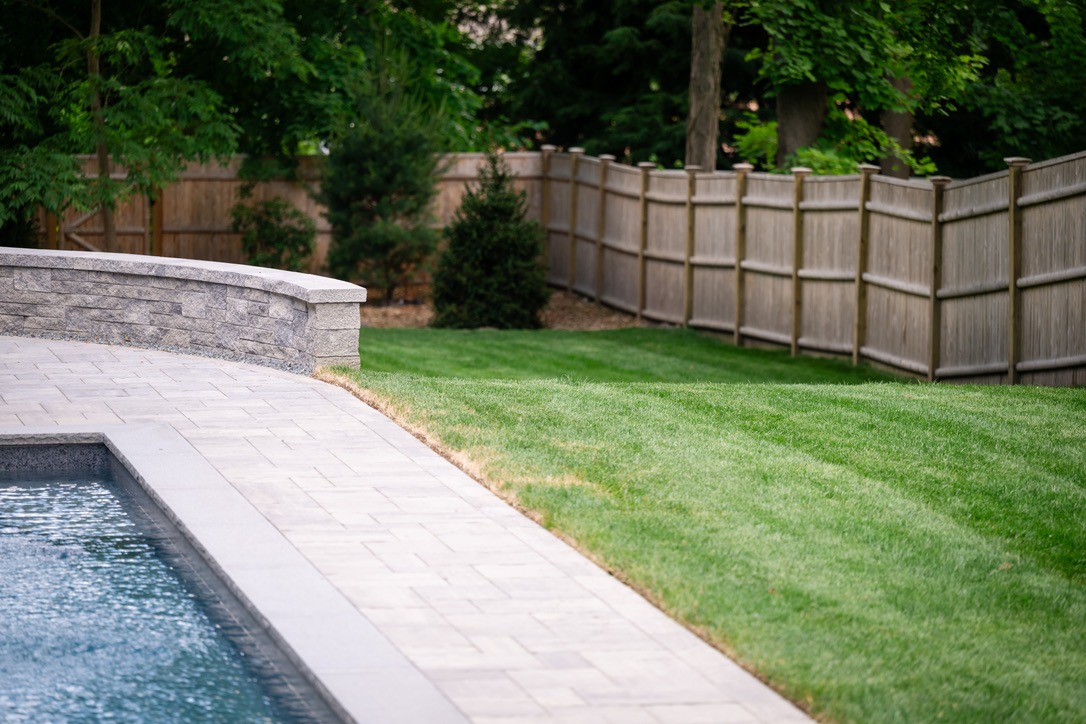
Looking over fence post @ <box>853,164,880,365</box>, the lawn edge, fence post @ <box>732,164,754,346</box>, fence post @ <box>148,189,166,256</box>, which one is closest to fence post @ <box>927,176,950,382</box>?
fence post @ <box>853,164,880,365</box>

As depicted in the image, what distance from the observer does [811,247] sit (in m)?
15.6

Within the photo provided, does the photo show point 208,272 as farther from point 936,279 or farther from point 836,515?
point 936,279

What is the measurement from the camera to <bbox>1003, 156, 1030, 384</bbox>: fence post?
11938 mm

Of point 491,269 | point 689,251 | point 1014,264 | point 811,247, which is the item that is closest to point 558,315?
point 491,269

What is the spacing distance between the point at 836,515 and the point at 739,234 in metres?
10.4

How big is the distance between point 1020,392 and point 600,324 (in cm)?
984

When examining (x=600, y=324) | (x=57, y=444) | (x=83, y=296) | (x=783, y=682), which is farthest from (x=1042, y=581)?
(x=600, y=324)

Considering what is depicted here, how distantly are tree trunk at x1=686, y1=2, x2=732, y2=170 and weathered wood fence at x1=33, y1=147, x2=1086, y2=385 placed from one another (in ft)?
4.79

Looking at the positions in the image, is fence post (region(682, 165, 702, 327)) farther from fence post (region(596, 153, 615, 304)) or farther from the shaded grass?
fence post (region(596, 153, 615, 304))

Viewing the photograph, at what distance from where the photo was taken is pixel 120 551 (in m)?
6.70

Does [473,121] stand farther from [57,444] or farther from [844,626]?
[844,626]

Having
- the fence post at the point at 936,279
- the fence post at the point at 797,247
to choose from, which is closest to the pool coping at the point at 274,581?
the fence post at the point at 936,279

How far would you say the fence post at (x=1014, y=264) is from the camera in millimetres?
11938

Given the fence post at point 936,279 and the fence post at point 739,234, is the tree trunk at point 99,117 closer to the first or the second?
the fence post at point 739,234
